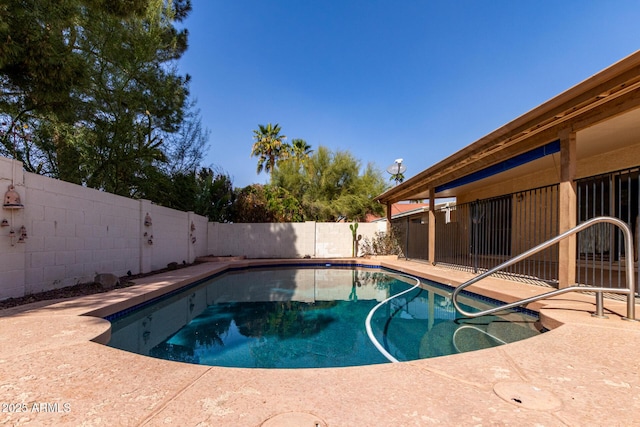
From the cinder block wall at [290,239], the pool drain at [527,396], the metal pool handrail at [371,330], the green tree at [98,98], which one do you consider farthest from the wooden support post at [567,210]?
the cinder block wall at [290,239]

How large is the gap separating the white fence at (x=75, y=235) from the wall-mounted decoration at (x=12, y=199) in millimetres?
39

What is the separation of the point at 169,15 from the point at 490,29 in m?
12.4

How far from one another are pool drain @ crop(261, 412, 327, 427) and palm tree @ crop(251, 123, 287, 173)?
25.5 meters

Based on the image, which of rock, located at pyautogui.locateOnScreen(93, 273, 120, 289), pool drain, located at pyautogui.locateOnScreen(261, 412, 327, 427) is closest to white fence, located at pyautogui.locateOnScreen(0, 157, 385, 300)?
rock, located at pyautogui.locateOnScreen(93, 273, 120, 289)

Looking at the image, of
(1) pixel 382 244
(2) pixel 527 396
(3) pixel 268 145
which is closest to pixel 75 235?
(2) pixel 527 396

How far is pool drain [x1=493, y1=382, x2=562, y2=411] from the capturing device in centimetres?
175

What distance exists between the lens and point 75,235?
593 centimetres

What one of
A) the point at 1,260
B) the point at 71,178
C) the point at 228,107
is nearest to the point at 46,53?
the point at 1,260

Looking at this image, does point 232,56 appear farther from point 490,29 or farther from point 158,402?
point 158,402

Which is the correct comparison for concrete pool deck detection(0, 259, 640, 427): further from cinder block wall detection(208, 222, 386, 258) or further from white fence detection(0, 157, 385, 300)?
cinder block wall detection(208, 222, 386, 258)

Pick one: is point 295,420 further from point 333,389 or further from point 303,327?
point 303,327

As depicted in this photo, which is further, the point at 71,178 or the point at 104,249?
the point at 71,178

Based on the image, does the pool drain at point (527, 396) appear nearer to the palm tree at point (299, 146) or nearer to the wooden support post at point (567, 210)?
the wooden support post at point (567, 210)

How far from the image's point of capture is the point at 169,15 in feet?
35.1
